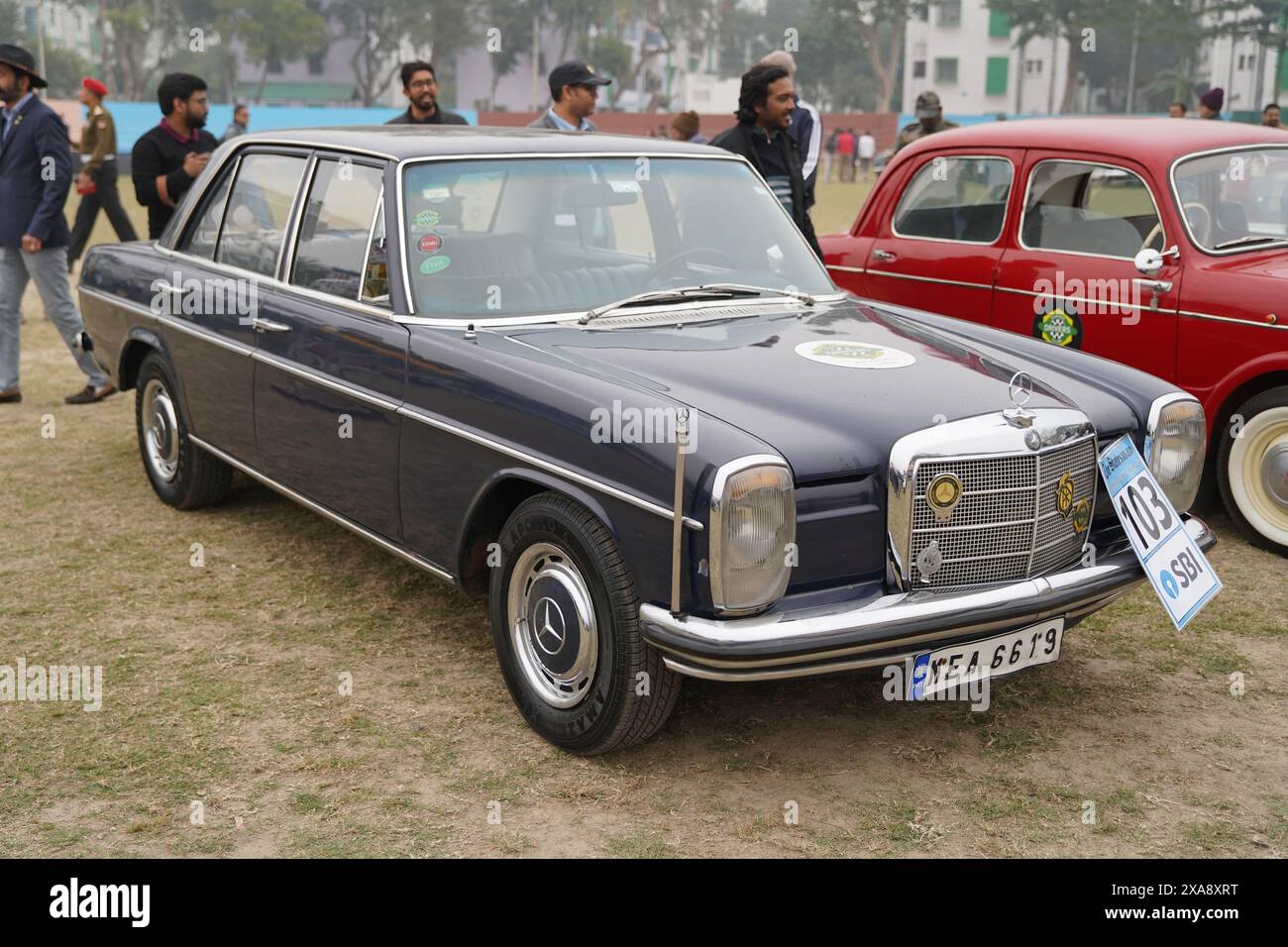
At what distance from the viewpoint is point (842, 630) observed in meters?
3.38

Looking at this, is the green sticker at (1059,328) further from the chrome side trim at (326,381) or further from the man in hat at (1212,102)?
the man in hat at (1212,102)

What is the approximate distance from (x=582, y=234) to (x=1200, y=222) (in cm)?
312

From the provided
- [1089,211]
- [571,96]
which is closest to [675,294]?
[1089,211]

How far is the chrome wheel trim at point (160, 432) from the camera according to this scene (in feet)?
20.5

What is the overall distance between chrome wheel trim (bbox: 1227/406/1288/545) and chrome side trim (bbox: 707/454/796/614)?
3.38 m

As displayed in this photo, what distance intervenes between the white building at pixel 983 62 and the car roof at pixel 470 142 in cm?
8383

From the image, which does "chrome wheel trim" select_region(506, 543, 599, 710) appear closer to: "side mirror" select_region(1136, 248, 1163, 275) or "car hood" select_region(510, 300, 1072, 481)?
"car hood" select_region(510, 300, 1072, 481)

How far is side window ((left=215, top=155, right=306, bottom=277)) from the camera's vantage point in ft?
17.3

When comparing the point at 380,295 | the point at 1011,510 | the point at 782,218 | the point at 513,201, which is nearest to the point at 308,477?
the point at 380,295

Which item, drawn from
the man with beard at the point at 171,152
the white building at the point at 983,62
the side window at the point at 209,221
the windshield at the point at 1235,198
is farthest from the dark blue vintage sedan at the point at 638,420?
the white building at the point at 983,62

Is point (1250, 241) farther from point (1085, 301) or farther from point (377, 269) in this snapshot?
point (377, 269)

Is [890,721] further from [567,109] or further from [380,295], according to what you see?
[567,109]

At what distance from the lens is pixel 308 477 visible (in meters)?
4.99

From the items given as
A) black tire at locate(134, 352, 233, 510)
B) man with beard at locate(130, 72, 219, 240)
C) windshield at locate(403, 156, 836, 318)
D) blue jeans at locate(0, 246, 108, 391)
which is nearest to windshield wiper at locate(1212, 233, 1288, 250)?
windshield at locate(403, 156, 836, 318)
